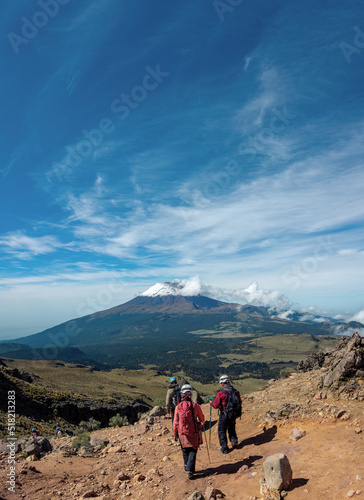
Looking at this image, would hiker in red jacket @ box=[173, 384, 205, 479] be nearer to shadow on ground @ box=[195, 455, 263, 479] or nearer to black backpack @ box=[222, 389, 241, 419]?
shadow on ground @ box=[195, 455, 263, 479]

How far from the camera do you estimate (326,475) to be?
6.18 m

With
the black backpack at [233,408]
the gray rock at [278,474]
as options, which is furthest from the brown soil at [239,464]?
the black backpack at [233,408]

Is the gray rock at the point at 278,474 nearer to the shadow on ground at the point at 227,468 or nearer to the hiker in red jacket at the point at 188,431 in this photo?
Answer: the shadow on ground at the point at 227,468

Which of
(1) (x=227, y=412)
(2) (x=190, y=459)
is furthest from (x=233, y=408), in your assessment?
(2) (x=190, y=459)

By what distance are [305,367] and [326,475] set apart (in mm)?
15727

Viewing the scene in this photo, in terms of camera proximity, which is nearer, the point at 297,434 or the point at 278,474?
the point at 278,474

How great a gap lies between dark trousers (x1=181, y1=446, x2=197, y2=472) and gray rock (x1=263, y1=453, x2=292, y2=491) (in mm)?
2611

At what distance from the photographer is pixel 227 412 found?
9375mm

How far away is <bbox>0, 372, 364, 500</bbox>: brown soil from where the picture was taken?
249 inches

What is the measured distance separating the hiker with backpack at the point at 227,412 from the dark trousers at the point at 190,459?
163cm

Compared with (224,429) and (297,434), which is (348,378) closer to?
(297,434)

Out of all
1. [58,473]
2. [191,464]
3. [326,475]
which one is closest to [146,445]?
[58,473]

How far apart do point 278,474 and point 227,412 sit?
371 cm

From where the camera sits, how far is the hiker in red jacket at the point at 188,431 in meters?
7.93
